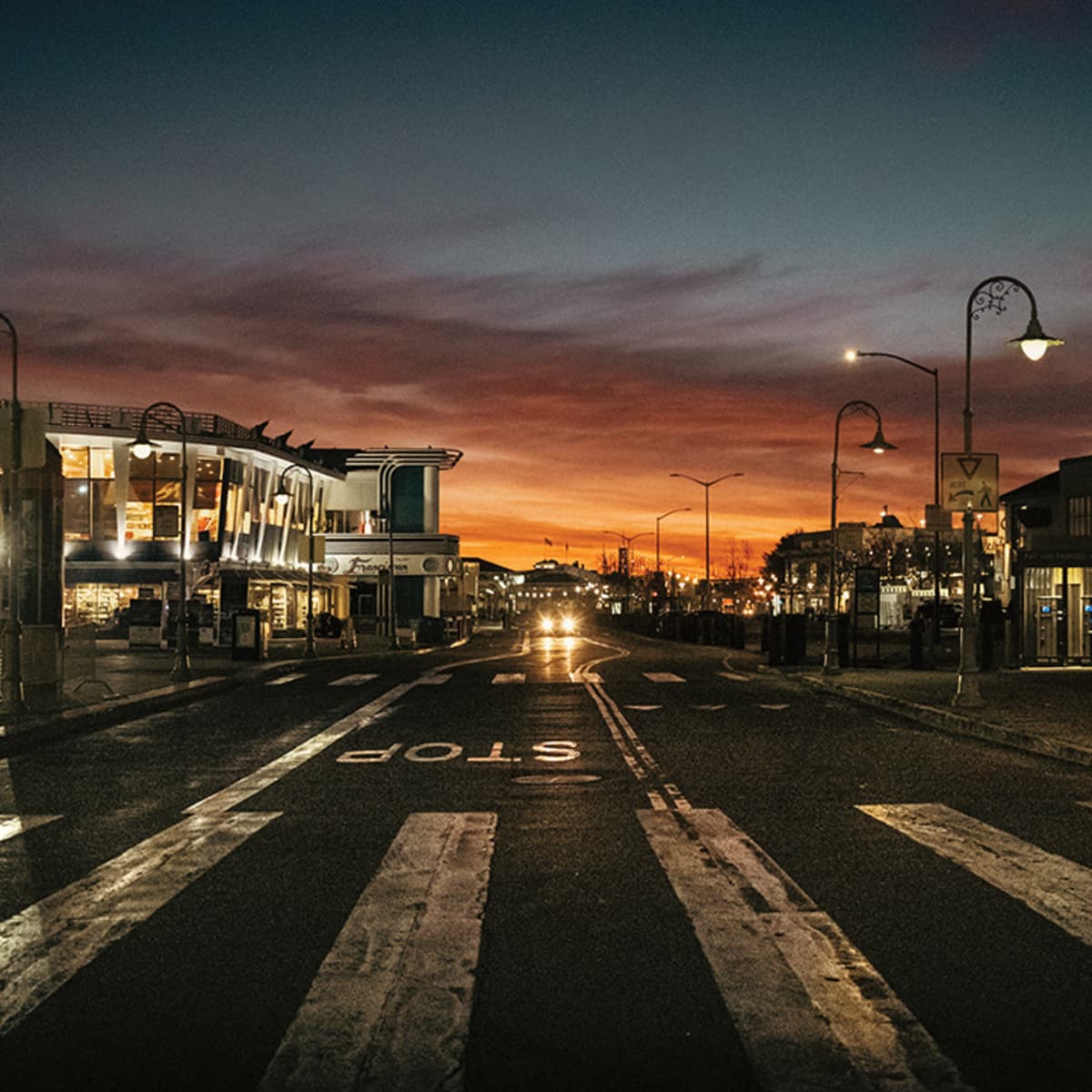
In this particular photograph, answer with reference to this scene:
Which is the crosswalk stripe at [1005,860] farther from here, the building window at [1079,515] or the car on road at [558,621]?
the car on road at [558,621]

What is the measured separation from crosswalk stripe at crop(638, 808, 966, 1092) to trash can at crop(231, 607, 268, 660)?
1278 inches

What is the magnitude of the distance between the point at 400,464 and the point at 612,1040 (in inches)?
3726

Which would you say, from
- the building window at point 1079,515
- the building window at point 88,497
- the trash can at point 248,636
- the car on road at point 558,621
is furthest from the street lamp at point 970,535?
the car on road at point 558,621

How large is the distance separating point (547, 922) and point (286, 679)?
26.2 m

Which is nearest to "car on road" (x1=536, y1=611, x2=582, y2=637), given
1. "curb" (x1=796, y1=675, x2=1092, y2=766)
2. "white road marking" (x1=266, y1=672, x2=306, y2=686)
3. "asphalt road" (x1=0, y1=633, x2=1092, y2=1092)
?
"white road marking" (x1=266, y1=672, x2=306, y2=686)

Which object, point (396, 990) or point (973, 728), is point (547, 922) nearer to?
point (396, 990)

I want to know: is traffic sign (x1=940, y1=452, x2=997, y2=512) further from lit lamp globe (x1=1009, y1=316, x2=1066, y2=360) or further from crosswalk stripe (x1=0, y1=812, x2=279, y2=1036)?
crosswalk stripe (x1=0, y1=812, x2=279, y2=1036)

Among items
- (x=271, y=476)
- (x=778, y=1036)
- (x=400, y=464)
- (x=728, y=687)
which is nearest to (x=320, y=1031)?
(x=778, y=1036)

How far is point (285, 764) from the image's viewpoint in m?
14.5

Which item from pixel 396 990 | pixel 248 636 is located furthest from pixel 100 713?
pixel 248 636

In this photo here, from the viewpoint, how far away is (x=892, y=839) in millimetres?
9570

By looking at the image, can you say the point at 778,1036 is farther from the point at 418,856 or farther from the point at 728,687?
the point at 728,687

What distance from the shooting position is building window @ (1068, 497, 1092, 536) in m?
62.5

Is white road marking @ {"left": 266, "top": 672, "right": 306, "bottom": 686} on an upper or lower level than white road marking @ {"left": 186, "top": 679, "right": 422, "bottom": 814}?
lower
